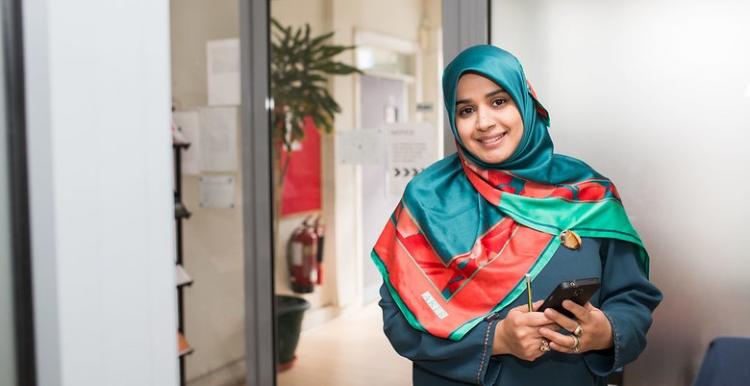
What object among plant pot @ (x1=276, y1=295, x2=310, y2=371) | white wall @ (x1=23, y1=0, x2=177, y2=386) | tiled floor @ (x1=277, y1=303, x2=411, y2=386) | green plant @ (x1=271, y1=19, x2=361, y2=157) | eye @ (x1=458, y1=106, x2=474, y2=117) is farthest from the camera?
plant pot @ (x1=276, y1=295, x2=310, y2=371)

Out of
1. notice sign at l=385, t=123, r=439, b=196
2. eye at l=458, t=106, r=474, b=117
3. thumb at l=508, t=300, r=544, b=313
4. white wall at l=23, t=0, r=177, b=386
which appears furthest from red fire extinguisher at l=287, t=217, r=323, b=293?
thumb at l=508, t=300, r=544, b=313

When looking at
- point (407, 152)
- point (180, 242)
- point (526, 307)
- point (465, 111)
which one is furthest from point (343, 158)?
point (526, 307)

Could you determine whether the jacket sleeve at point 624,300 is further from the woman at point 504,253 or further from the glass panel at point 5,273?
the glass panel at point 5,273

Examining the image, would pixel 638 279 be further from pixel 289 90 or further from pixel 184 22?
pixel 184 22

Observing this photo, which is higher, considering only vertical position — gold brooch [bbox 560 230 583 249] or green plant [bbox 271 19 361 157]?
green plant [bbox 271 19 361 157]

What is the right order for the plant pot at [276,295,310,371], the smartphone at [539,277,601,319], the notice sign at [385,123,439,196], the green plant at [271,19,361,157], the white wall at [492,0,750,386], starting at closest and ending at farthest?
the smartphone at [539,277,601,319], the white wall at [492,0,750,386], the notice sign at [385,123,439,196], the green plant at [271,19,361,157], the plant pot at [276,295,310,371]

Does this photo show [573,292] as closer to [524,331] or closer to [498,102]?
[524,331]

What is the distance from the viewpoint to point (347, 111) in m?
2.11

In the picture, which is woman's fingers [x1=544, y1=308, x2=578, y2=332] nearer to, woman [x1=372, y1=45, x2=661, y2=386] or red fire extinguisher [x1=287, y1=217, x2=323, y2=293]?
woman [x1=372, y1=45, x2=661, y2=386]

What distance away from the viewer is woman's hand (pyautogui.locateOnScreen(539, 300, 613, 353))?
1087mm

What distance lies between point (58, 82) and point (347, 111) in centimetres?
94

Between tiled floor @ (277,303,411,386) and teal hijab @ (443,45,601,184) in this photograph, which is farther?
tiled floor @ (277,303,411,386)

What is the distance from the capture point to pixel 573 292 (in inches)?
41.3

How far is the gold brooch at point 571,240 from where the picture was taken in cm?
117
